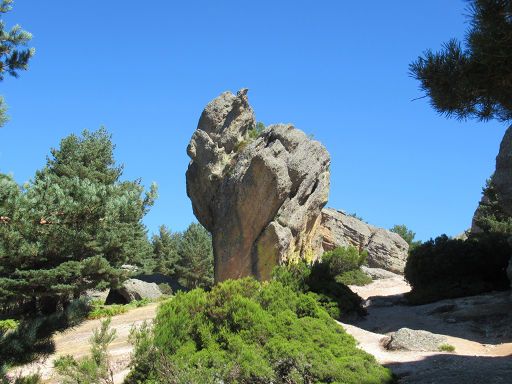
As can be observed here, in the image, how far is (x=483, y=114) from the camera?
826 cm

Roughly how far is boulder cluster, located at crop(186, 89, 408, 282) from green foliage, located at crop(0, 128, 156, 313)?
4.07m

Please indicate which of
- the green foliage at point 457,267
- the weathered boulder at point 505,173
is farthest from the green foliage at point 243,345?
the green foliage at point 457,267

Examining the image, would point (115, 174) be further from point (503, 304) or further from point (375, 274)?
point (503, 304)

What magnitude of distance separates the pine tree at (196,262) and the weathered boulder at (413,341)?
33061 millimetres

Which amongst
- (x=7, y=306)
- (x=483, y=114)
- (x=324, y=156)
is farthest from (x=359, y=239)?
(x=483, y=114)

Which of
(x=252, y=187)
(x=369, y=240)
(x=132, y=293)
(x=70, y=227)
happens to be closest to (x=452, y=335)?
(x=70, y=227)

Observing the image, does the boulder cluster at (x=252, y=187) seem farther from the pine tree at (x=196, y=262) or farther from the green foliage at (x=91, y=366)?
the pine tree at (x=196, y=262)

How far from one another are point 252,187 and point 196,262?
22673 mm

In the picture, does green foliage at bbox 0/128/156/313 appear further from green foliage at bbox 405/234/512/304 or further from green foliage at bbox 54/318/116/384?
green foliage at bbox 405/234/512/304

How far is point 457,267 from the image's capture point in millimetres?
19469

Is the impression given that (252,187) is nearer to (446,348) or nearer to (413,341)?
(413,341)

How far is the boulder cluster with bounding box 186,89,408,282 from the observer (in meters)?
22.3

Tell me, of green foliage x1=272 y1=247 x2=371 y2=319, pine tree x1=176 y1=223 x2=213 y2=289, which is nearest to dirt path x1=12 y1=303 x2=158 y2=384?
green foliage x1=272 y1=247 x2=371 y2=319

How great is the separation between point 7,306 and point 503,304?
1869cm
